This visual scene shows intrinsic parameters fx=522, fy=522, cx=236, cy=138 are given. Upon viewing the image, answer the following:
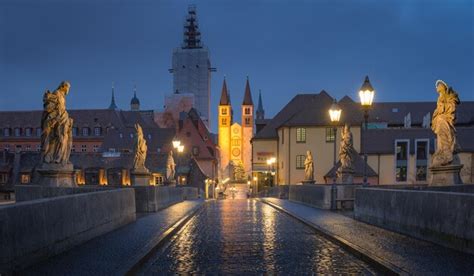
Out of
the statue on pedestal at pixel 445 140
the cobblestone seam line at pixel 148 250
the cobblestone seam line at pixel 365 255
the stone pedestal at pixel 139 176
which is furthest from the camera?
the stone pedestal at pixel 139 176

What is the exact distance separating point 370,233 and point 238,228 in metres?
4.06

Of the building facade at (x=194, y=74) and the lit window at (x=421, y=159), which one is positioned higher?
the building facade at (x=194, y=74)

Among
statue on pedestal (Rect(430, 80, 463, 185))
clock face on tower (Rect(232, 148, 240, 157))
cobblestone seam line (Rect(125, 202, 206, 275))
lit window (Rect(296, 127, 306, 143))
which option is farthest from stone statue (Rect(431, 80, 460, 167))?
clock face on tower (Rect(232, 148, 240, 157))

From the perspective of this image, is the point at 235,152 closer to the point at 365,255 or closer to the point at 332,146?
the point at 332,146

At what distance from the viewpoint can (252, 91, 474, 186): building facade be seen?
56875mm

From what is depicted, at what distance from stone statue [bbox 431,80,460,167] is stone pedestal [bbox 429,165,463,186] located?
0.17 m

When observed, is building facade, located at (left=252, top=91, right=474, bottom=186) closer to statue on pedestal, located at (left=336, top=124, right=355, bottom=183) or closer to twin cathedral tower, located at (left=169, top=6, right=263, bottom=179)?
statue on pedestal, located at (left=336, top=124, right=355, bottom=183)

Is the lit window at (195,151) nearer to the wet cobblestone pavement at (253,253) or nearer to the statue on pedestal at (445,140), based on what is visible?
the statue on pedestal at (445,140)

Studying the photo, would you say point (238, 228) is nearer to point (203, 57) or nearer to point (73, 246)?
point (73, 246)

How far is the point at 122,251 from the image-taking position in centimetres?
956

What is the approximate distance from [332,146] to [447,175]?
44073mm

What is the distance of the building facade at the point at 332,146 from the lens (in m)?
56.9

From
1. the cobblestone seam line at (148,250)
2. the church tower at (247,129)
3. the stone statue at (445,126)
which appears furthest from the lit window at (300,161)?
the church tower at (247,129)

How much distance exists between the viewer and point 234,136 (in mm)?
141000
